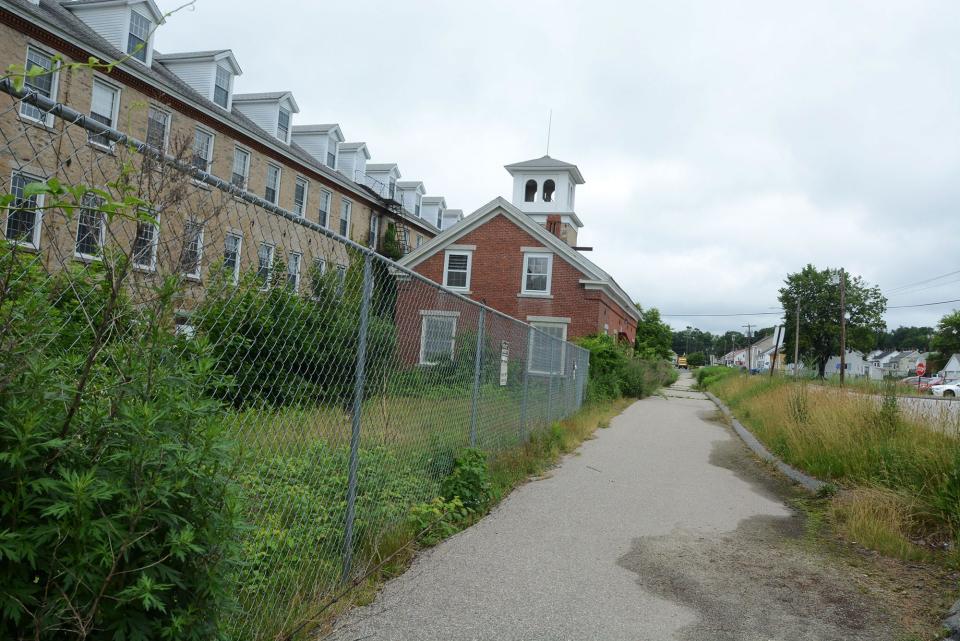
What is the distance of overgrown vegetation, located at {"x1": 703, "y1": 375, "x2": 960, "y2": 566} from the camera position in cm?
573

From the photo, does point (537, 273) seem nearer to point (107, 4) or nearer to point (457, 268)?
point (457, 268)

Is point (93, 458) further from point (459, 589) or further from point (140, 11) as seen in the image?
point (140, 11)

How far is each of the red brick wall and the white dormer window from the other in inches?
324

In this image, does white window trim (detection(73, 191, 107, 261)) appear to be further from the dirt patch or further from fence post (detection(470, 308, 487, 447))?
fence post (detection(470, 308, 487, 447))

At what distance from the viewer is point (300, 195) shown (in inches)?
1141

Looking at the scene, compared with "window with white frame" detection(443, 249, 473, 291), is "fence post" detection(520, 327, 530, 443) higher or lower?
lower

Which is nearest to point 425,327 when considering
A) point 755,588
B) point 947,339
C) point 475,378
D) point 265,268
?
point 475,378

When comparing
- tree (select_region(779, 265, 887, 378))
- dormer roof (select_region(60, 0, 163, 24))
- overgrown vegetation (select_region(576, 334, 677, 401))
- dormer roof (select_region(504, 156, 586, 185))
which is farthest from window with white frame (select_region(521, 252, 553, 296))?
tree (select_region(779, 265, 887, 378))

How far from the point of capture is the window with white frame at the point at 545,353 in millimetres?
10492

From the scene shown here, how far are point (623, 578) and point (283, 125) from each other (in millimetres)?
27395

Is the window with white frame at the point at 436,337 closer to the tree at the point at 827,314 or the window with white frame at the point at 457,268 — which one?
the window with white frame at the point at 457,268

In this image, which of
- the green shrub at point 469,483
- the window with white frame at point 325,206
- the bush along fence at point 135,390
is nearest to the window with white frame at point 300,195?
the window with white frame at point 325,206

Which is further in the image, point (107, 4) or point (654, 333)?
point (654, 333)

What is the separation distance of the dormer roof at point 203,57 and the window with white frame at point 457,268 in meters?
11.3
